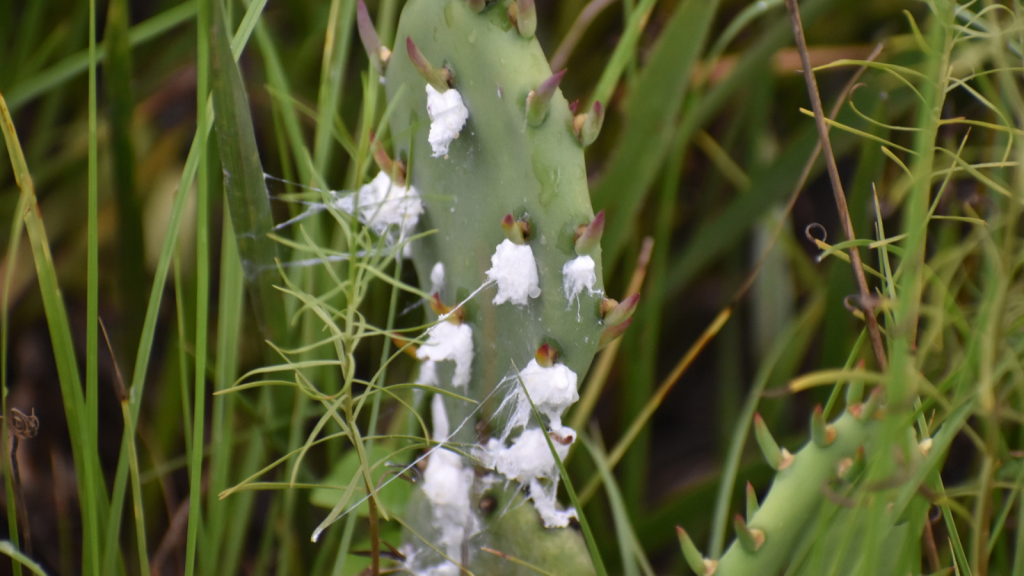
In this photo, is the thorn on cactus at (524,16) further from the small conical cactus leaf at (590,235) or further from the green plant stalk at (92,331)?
the green plant stalk at (92,331)

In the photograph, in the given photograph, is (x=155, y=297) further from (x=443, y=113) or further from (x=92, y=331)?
(x=443, y=113)

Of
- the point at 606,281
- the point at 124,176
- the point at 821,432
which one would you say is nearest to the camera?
the point at 821,432

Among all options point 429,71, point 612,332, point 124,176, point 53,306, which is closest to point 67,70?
point 124,176

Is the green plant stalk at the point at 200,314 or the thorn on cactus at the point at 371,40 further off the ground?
the thorn on cactus at the point at 371,40

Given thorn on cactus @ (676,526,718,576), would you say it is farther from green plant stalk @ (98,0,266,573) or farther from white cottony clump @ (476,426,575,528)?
green plant stalk @ (98,0,266,573)

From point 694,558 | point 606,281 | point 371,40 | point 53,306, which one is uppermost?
point 371,40

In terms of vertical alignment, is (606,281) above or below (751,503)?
below

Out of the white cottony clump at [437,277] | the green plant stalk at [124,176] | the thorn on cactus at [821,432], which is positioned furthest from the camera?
the green plant stalk at [124,176]

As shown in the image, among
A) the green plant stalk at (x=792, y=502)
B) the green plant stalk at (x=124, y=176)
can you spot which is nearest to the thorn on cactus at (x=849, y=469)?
the green plant stalk at (x=792, y=502)

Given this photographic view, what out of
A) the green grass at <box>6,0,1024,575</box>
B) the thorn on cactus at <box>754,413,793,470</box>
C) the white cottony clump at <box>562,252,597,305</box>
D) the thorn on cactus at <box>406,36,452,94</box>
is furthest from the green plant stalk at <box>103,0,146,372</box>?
the thorn on cactus at <box>754,413,793,470</box>
